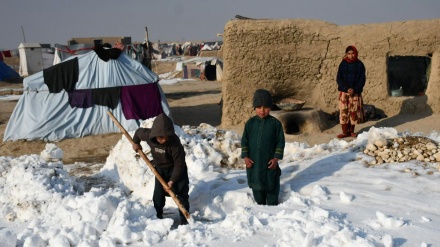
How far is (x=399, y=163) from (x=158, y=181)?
2397mm

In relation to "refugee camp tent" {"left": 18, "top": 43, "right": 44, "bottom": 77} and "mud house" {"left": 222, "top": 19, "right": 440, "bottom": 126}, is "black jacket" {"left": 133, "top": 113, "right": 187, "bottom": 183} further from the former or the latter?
"refugee camp tent" {"left": 18, "top": 43, "right": 44, "bottom": 77}

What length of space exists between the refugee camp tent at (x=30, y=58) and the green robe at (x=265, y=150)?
21837 millimetres

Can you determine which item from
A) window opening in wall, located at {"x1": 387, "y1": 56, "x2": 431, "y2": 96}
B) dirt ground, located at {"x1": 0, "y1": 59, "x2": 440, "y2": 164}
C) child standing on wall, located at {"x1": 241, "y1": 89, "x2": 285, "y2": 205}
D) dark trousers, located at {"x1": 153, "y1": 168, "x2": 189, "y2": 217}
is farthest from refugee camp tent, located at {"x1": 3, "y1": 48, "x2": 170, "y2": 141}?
window opening in wall, located at {"x1": 387, "y1": 56, "x2": 431, "y2": 96}

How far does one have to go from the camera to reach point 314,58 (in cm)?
871

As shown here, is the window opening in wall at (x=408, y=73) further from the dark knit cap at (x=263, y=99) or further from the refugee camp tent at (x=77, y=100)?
the dark knit cap at (x=263, y=99)

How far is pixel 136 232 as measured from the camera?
9.87ft

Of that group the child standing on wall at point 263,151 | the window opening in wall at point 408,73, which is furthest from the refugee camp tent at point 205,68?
the child standing on wall at point 263,151

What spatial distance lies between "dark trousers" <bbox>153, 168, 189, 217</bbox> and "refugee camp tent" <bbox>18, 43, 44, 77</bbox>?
21.6 m

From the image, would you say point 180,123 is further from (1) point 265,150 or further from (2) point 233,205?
(1) point 265,150

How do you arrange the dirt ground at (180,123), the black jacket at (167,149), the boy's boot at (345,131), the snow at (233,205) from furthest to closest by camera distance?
the dirt ground at (180,123)
the boy's boot at (345,131)
the black jacket at (167,149)
the snow at (233,205)

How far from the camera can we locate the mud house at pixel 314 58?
27.1 feet

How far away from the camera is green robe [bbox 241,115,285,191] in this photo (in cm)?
357

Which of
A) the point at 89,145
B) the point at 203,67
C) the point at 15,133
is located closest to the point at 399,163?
the point at 89,145

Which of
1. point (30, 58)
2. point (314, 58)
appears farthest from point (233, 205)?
point (30, 58)
